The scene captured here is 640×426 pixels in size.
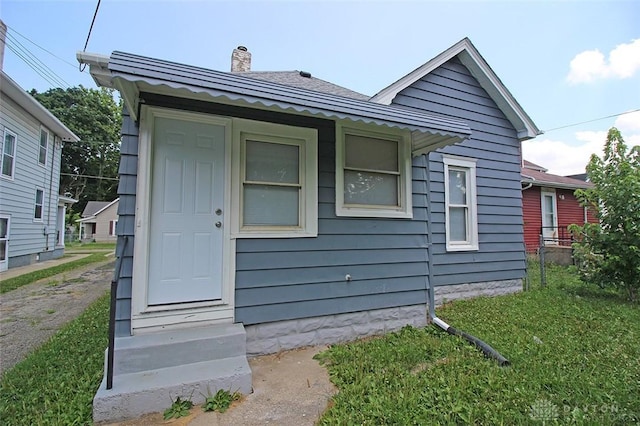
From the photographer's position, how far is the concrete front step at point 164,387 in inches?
78.7

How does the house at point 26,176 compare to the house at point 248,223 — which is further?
the house at point 26,176

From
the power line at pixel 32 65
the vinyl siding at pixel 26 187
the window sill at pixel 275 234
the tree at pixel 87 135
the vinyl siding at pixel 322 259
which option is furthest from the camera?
the tree at pixel 87 135

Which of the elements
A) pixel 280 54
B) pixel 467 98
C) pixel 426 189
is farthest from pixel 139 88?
pixel 280 54

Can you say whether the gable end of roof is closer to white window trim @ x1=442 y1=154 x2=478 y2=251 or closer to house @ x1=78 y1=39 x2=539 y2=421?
white window trim @ x1=442 y1=154 x2=478 y2=251

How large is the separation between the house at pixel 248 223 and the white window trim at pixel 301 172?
0.05 ft

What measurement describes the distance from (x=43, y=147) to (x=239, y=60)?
9567mm

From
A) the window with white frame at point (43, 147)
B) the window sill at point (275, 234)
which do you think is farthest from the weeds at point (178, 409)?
the window with white frame at point (43, 147)

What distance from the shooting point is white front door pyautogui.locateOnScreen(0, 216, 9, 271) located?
852 centimetres

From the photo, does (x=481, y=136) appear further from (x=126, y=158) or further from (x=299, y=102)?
(x=126, y=158)

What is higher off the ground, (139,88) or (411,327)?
(139,88)

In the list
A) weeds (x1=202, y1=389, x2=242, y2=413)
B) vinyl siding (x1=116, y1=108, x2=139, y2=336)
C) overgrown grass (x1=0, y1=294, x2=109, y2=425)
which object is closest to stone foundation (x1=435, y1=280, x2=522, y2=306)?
weeds (x1=202, y1=389, x2=242, y2=413)

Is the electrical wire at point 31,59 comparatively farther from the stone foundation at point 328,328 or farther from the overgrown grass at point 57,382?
the stone foundation at point 328,328

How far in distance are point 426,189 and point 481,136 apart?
2734 millimetres

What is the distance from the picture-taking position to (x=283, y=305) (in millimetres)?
3123
